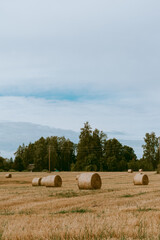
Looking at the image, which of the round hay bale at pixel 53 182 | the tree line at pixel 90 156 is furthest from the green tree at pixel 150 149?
the round hay bale at pixel 53 182

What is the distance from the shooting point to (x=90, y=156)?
9631 cm

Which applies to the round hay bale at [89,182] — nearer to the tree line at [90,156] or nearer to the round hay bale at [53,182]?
the round hay bale at [53,182]

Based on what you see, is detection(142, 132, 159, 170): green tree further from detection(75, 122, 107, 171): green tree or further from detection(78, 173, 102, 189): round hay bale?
detection(78, 173, 102, 189): round hay bale

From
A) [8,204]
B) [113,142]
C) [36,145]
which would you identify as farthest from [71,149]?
[8,204]

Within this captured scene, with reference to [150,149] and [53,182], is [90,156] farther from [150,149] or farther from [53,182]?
[53,182]

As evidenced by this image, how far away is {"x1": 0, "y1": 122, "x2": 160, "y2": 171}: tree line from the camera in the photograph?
95812mm

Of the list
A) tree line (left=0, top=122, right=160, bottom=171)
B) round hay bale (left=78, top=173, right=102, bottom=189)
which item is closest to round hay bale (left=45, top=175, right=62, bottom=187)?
round hay bale (left=78, top=173, right=102, bottom=189)

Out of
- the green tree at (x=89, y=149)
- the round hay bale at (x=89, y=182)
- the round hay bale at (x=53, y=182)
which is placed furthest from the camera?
the green tree at (x=89, y=149)

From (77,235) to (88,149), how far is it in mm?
95641

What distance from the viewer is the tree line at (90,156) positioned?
95.8 metres

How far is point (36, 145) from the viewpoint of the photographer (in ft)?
380

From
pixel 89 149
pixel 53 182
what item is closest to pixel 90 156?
pixel 89 149

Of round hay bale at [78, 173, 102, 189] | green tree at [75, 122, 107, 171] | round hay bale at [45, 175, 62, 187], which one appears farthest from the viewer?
green tree at [75, 122, 107, 171]

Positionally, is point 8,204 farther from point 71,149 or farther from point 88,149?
point 71,149
